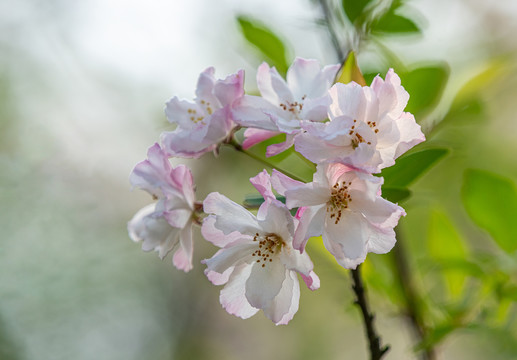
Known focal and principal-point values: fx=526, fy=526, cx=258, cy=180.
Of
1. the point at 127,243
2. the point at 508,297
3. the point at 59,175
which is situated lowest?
the point at 127,243

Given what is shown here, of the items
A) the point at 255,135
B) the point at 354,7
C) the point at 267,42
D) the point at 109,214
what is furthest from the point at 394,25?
the point at 109,214

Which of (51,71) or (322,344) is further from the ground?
(51,71)

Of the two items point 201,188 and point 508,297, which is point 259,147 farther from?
point 201,188

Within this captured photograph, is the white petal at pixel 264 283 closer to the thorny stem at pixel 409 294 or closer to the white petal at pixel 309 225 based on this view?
the white petal at pixel 309 225

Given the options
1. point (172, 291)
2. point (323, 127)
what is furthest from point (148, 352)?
point (323, 127)

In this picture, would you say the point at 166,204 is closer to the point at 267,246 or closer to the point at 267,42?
the point at 267,246

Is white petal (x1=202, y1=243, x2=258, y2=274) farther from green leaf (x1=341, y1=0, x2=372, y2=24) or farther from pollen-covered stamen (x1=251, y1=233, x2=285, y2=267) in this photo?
green leaf (x1=341, y1=0, x2=372, y2=24)

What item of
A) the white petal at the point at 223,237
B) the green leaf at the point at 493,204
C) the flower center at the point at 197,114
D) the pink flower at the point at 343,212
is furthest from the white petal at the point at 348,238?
the green leaf at the point at 493,204
